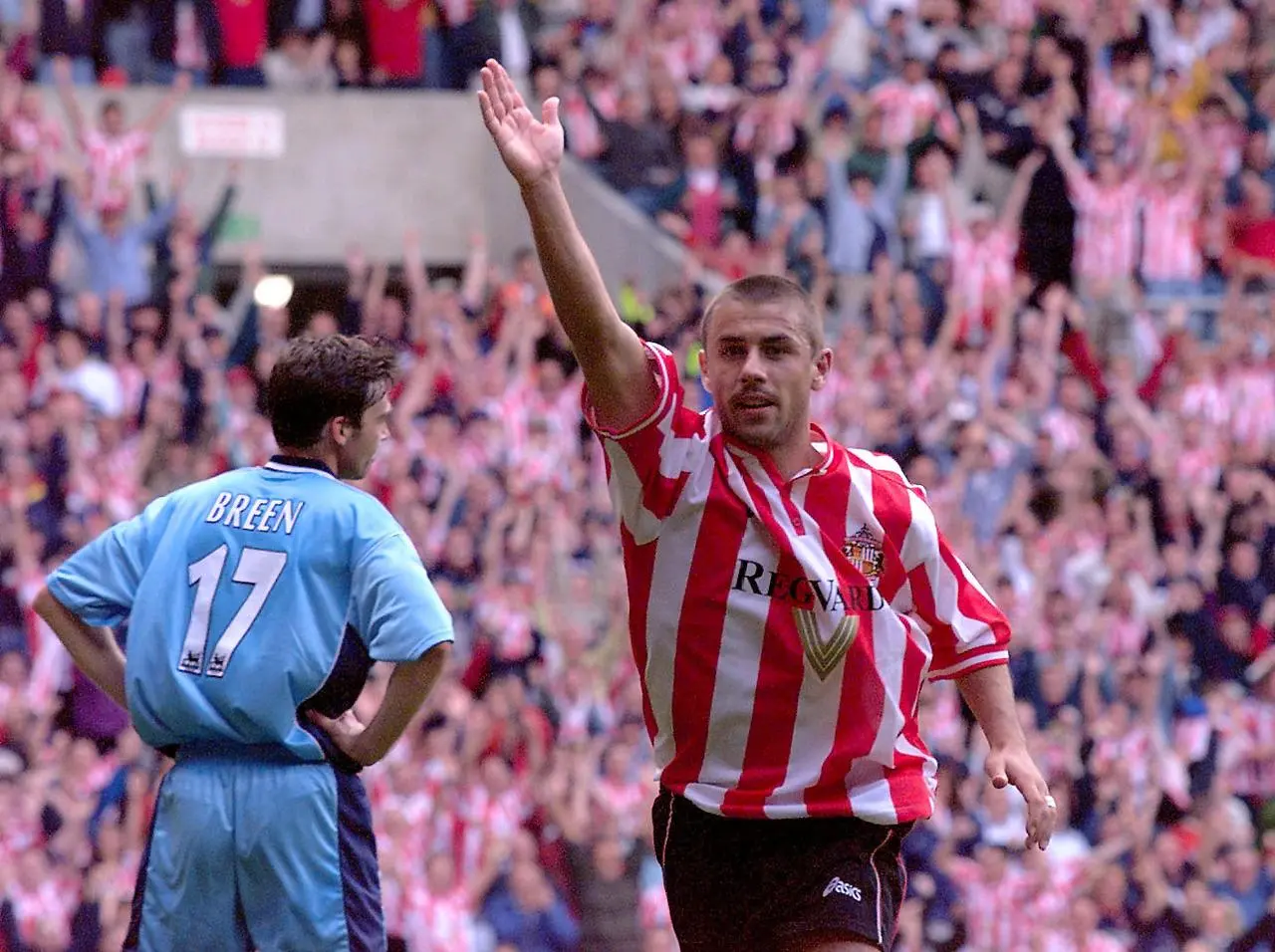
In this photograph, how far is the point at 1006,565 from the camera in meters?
15.2

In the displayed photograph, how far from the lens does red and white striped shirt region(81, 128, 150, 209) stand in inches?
605

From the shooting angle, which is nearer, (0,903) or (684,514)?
(684,514)

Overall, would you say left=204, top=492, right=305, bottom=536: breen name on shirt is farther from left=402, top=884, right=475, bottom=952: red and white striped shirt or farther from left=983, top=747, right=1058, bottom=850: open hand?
left=402, top=884, right=475, bottom=952: red and white striped shirt

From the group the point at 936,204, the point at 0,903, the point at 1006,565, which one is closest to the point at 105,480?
the point at 0,903

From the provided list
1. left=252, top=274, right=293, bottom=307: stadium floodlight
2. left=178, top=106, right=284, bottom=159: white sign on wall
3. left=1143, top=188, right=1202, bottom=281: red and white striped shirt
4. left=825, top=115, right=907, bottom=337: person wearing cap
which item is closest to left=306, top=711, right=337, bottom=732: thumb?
left=825, top=115, right=907, bottom=337: person wearing cap

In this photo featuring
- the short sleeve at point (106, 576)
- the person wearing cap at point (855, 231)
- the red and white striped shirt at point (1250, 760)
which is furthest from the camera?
the person wearing cap at point (855, 231)

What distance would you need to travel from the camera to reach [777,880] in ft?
17.1

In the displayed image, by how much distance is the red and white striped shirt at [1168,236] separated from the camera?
732 inches

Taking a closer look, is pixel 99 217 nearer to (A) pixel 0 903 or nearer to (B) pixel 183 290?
(B) pixel 183 290

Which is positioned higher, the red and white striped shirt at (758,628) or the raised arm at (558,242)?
the raised arm at (558,242)

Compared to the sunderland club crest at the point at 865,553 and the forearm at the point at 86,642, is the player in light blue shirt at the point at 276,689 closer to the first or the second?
the forearm at the point at 86,642

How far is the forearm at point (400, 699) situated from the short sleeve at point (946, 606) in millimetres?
1130

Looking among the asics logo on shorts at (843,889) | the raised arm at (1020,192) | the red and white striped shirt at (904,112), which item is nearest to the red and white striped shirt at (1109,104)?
the raised arm at (1020,192)

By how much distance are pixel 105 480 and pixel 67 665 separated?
4.26ft
